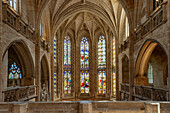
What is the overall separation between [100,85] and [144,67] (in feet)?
45.4

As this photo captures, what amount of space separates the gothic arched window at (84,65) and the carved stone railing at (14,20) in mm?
13486

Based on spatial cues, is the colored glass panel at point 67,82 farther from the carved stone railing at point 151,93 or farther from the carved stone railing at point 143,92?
the carved stone railing at point 143,92

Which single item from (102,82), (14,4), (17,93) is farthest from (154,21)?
(102,82)

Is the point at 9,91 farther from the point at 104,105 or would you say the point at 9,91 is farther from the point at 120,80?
the point at 120,80

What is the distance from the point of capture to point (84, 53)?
2727cm

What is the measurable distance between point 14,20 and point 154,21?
8.07m

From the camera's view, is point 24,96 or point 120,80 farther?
point 120,80

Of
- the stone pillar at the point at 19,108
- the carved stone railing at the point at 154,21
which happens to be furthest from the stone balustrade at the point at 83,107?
the carved stone railing at the point at 154,21

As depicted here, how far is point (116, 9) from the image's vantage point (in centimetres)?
1969

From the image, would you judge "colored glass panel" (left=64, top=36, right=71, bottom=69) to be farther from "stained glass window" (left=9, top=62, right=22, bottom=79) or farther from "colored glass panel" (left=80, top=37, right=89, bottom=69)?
"stained glass window" (left=9, top=62, right=22, bottom=79)

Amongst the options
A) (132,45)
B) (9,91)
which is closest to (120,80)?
(132,45)

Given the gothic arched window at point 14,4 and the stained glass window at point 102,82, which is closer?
the gothic arched window at point 14,4

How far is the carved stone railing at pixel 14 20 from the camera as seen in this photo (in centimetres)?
906

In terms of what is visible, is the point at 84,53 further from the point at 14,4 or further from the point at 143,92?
the point at 143,92
